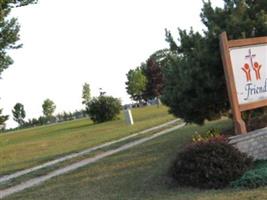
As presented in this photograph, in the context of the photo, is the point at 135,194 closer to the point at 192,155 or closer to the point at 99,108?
the point at 192,155

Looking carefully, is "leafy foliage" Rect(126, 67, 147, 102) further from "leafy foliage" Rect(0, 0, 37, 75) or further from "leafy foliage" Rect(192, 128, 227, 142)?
"leafy foliage" Rect(192, 128, 227, 142)

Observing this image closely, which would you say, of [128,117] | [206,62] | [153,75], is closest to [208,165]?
[206,62]

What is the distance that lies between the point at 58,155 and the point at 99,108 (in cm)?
2413

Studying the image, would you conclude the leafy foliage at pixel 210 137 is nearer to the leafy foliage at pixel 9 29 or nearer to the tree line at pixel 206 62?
the tree line at pixel 206 62

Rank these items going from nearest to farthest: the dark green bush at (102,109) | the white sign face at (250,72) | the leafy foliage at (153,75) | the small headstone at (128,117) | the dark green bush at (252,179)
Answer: the dark green bush at (252,179) < the white sign face at (250,72) < the small headstone at (128,117) < the dark green bush at (102,109) < the leafy foliage at (153,75)

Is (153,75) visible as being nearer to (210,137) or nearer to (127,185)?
(210,137)

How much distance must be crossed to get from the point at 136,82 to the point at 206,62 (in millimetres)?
57765

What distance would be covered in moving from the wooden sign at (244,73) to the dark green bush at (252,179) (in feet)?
7.30

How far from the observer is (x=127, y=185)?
11.4 m

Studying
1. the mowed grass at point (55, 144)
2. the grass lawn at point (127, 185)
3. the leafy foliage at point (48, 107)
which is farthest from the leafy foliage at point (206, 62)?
the leafy foliage at point (48, 107)

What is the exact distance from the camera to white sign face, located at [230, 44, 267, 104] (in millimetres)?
12789

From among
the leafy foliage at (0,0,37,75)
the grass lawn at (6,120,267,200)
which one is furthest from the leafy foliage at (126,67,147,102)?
the grass lawn at (6,120,267,200)

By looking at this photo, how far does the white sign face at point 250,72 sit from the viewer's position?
1279 cm

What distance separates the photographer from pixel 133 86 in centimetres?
7238
